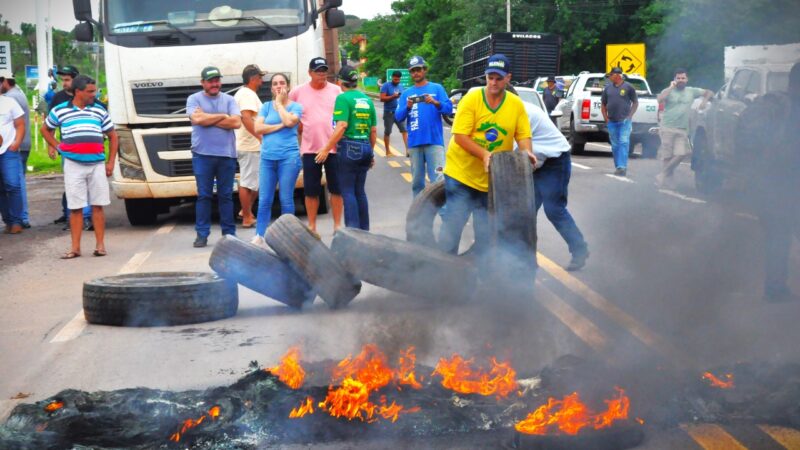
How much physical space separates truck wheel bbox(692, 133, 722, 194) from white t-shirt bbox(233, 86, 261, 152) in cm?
707

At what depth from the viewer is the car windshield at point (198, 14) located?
13570mm

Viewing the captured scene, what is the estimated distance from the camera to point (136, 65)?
1355 centimetres

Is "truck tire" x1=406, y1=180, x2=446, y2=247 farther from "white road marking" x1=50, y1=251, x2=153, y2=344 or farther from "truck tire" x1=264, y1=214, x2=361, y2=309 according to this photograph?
"white road marking" x1=50, y1=251, x2=153, y2=344

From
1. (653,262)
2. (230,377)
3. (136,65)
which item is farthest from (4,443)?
(136,65)

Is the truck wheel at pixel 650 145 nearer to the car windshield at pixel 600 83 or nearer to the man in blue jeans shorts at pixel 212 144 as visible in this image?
the car windshield at pixel 600 83

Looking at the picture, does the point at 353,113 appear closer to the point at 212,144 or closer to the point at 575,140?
the point at 212,144

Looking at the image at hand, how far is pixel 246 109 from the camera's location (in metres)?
12.8

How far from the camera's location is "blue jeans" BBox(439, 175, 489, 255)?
28.4ft

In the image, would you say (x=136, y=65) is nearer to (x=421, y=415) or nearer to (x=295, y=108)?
(x=295, y=108)

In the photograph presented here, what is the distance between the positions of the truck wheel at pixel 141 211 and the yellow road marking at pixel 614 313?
20.4 feet

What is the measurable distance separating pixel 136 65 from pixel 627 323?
819 cm

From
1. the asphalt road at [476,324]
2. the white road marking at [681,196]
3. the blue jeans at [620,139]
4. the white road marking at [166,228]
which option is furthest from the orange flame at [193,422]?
the blue jeans at [620,139]

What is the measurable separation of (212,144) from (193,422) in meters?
7.08

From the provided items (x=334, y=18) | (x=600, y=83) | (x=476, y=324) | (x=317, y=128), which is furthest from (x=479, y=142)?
→ (x=600, y=83)
